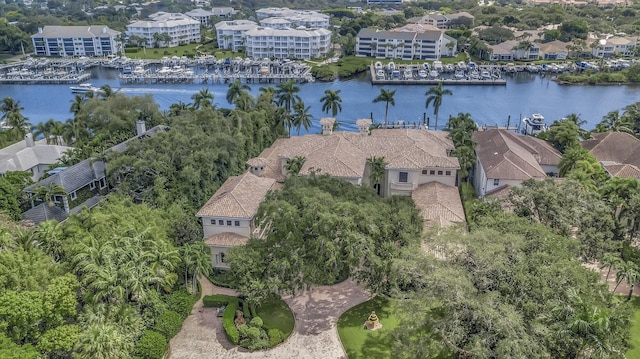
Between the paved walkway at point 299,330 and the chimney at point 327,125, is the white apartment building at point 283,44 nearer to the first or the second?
the chimney at point 327,125

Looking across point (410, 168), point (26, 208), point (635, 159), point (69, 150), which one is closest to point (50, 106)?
point (69, 150)

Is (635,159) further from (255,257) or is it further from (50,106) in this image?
(50,106)

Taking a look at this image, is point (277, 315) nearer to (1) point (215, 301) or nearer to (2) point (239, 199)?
(1) point (215, 301)

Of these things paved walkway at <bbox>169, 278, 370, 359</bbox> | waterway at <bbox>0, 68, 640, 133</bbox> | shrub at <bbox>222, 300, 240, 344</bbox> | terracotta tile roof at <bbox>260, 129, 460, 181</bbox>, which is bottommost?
waterway at <bbox>0, 68, 640, 133</bbox>

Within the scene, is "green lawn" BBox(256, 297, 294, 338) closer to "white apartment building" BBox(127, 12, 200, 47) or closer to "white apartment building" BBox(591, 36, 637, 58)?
"white apartment building" BBox(127, 12, 200, 47)

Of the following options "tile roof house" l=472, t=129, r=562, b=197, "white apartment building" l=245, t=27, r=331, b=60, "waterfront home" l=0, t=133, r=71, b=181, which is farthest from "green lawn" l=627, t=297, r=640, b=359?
"white apartment building" l=245, t=27, r=331, b=60
